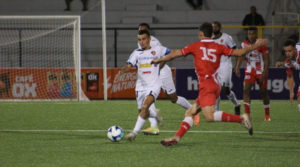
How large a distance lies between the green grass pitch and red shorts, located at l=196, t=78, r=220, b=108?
0.59 meters

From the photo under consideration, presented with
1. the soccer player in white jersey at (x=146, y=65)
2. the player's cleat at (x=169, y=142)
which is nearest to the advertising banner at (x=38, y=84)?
the soccer player in white jersey at (x=146, y=65)

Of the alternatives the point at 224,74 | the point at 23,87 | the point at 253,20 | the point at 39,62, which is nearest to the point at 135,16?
the point at 253,20

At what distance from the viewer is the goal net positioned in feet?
63.3

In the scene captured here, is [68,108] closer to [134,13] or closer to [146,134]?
[146,134]

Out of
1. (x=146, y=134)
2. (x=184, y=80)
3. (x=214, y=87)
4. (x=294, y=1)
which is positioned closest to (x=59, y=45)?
(x=184, y=80)

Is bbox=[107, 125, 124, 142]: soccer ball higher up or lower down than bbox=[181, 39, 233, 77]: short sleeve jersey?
lower down

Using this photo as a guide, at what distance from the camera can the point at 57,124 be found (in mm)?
11391

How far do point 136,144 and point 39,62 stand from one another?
13831mm

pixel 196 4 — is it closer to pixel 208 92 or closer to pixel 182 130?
pixel 208 92

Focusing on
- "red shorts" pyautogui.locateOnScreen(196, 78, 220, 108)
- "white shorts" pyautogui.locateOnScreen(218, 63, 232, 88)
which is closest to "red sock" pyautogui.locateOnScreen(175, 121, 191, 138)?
"red shorts" pyautogui.locateOnScreen(196, 78, 220, 108)

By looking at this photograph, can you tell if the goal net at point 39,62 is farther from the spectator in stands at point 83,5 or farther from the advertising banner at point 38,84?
the spectator in stands at point 83,5

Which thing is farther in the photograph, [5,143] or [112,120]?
[112,120]

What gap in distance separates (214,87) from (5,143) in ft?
9.80

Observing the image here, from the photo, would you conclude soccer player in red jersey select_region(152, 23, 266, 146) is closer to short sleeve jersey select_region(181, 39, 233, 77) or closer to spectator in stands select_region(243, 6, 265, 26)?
short sleeve jersey select_region(181, 39, 233, 77)
